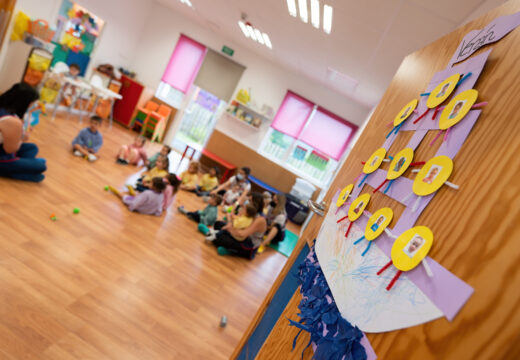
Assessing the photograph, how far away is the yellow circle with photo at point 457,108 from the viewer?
64 cm

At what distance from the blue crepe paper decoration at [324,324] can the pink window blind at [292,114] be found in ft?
23.3

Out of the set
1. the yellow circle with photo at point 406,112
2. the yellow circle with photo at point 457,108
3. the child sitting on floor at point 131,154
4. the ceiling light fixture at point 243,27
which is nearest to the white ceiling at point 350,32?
the ceiling light fixture at point 243,27

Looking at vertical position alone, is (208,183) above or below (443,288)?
below

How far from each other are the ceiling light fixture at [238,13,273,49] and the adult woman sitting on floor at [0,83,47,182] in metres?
3.52

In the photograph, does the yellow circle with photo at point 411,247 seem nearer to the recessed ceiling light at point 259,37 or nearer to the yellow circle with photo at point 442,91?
the yellow circle with photo at point 442,91

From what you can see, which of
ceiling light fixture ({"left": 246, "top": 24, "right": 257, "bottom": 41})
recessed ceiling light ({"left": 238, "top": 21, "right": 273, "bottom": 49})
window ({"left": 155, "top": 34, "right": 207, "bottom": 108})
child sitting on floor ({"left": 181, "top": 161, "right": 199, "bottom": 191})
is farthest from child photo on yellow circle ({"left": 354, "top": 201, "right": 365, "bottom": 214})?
window ({"left": 155, "top": 34, "right": 207, "bottom": 108})

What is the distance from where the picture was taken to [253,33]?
599cm

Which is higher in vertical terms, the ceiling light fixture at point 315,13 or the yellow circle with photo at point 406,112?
the ceiling light fixture at point 315,13

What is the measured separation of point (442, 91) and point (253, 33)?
5854mm

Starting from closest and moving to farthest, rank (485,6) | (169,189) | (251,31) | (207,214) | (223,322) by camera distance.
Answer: (485,6) < (223,322) < (169,189) < (207,214) < (251,31)

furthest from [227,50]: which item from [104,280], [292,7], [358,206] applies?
[358,206]

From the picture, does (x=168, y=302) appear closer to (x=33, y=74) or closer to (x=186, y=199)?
(x=186, y=199)

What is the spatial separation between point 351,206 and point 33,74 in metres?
6.52

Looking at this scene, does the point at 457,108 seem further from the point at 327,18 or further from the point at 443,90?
the point at 327,18
